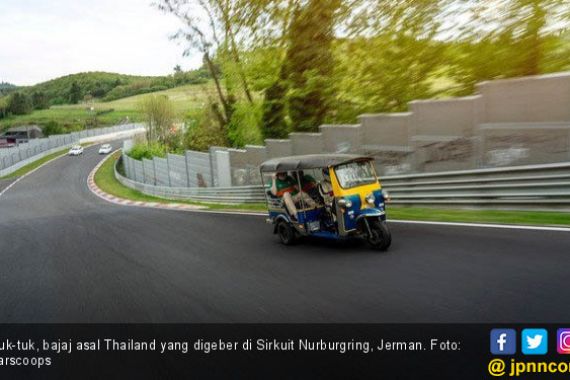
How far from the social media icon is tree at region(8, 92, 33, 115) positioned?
16841cm

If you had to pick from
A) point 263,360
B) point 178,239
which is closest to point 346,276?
point 263,360

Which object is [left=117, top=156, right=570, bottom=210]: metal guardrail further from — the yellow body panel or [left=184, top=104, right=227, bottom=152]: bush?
[left=184, top=104, right=227, bottom=152]: bush

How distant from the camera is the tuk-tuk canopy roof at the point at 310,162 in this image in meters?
9.94

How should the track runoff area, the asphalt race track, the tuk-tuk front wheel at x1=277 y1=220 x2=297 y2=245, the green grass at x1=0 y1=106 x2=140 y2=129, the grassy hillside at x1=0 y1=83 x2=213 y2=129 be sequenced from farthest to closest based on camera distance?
the grassy hillside at x1=0 y1=83 x2=213 y2=129 < the green grass at x1=0 y1=106 x2=140 y2=129 < the tuk-tuk front wheel at x1=277 y1=220 x2=297 y2=245 < the asphalt race track < the track runoff area

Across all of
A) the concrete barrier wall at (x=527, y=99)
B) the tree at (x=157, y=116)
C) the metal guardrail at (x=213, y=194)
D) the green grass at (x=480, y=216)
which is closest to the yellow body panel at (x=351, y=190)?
the green grass at (x=480, y=216)

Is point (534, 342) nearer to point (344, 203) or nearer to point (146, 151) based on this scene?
point (344, 203)

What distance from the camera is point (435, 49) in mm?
15398

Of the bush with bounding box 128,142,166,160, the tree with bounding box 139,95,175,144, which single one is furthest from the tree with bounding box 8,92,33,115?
the bush with bounding box 128,142,166,160

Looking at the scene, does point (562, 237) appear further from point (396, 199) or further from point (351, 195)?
point (396, 199)

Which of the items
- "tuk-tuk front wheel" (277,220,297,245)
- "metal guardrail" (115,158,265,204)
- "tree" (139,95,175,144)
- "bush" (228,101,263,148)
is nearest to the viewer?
"tuk-tuk front wheel" (277,220,297,245)

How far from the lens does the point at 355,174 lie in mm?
9922

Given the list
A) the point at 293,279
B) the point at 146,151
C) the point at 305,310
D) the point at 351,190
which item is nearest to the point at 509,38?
the point at 351,190

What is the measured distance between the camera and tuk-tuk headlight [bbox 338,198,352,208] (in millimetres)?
9469

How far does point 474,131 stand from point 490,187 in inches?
62.9
